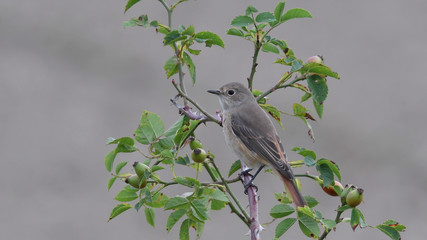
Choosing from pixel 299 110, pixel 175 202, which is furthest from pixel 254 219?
pixel 299 110

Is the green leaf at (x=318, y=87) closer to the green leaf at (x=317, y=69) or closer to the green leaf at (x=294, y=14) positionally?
the green leaf at (x=317, y=69)

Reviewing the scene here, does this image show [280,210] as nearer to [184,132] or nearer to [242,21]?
[184,132]

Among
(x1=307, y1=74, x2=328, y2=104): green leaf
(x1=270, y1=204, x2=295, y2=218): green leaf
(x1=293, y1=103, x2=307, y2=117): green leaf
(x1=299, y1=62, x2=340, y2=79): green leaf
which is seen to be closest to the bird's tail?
(x1=270, y1=204, x2=295, y2=218): green leaf

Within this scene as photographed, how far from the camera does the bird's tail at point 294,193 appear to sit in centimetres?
236

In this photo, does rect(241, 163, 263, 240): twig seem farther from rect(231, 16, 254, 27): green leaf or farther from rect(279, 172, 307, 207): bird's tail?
rect(231, 16, 254, 27): green leaf

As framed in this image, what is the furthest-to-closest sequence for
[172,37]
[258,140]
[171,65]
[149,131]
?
[258,140]
[171,65]
[149,131]
[172,37]

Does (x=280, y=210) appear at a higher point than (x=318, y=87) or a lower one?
lower

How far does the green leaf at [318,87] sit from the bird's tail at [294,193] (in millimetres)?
420

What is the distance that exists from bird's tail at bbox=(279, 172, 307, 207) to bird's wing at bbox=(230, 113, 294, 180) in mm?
374

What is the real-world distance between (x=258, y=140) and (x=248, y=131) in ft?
0.41

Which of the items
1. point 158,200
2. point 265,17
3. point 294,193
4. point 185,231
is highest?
point 265,17

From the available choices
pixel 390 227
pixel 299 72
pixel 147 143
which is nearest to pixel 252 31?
pixel 299 72

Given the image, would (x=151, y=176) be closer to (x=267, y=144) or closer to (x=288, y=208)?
(x=288, y=208)

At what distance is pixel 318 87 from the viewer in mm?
2305
